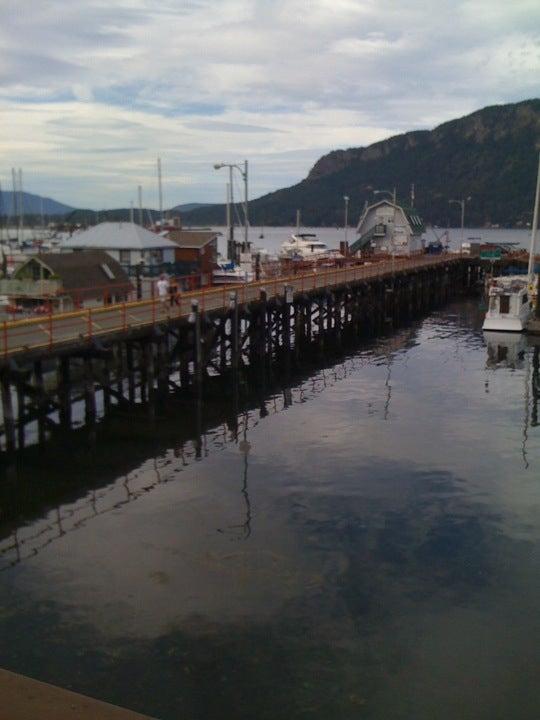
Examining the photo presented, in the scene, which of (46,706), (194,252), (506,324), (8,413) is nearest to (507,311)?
(506,324)

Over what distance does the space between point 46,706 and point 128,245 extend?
3891 cm

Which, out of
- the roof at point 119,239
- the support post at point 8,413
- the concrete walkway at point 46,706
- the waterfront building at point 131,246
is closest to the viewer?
the concrete walkway at point 46,706

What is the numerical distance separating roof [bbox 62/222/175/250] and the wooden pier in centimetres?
778

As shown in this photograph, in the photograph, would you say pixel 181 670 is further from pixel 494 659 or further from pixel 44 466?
pixel 44 466

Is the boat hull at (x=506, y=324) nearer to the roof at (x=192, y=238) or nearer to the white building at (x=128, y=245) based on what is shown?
the white building at (x=128, y=245)

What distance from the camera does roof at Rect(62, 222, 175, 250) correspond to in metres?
44.4

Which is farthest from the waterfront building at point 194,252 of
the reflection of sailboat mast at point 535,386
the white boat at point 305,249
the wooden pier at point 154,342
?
the reflection of sailboat mast at point 535,386

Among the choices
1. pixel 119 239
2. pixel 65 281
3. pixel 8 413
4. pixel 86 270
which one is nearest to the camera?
pixel 8 413

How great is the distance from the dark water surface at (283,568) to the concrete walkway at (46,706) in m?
2.61

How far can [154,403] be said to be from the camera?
988 inches

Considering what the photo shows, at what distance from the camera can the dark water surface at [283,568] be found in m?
10.5

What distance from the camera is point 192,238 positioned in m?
56.4

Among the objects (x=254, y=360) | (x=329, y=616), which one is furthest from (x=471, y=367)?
(x=329, y=616)

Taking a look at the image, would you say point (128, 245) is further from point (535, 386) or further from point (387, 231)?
point (387, 231)
